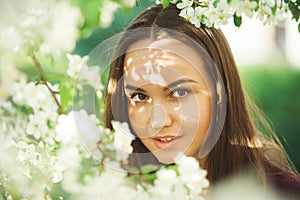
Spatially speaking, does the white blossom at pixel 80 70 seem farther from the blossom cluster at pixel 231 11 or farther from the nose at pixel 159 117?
the nose at pixel 159 117

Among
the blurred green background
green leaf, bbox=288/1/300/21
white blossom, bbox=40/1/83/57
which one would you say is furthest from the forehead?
the blurred green background

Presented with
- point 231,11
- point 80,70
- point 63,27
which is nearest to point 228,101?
point 231,11

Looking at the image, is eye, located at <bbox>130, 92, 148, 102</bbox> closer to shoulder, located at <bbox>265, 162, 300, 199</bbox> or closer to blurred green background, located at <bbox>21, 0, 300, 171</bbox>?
shoulder, located at <bbox>265, 162, 300, 199</bbox>

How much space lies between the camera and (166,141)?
1.84 metres

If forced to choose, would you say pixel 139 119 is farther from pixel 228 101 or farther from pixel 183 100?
pixel 228 101

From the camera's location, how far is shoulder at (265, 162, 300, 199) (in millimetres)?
2146

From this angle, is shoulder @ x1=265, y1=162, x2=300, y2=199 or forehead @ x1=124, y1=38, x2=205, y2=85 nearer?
forehead @ x1=124, y1=38, x2=205, y2=85

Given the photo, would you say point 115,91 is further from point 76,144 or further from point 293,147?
point 293,147

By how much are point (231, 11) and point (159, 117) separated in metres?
0.33

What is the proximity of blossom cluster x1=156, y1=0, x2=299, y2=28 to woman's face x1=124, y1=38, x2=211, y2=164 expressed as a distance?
203 mm

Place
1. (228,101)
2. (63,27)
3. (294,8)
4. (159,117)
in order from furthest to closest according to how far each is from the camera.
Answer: (228,101), (159,117), (294,8), (63,27)

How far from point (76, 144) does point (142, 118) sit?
0.55 metres

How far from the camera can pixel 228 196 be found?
217cm

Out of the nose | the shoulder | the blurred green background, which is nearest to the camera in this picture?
the nose
